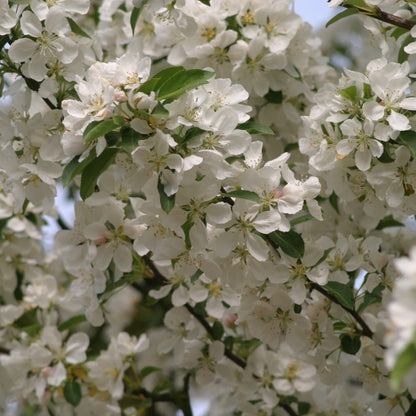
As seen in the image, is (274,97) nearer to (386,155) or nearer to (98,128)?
(386,155)

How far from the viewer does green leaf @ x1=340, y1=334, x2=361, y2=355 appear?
6.61ft

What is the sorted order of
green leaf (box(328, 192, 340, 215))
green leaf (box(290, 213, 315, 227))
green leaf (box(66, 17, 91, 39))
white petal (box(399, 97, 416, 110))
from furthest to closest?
1. green leaf (box(328, 192, 340, 215))
2. green leaf (box(66, 17, 91, 39))
3. green leaf (box(290, 213, 315, 227))
4. white petal (box(399, 97, 416, 110))

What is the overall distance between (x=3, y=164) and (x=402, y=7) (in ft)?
3.89

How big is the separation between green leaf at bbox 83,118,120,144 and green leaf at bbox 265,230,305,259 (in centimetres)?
45

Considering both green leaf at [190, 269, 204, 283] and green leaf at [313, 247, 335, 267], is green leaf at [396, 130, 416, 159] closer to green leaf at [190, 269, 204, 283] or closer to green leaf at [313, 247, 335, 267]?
green leaf at [313, 247, 335, 267]

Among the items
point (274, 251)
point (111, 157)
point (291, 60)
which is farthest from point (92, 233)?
point (291, 60)

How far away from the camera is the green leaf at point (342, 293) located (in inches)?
73.5

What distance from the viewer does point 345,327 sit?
206 centimetres

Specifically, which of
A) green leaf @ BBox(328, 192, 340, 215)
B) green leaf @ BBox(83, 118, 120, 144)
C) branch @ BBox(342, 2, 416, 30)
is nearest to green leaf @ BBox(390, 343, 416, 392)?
green leaf @ BBox(83, 118, 120, 144)

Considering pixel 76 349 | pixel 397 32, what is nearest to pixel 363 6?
pixel 397 32

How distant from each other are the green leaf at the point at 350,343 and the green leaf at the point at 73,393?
83 cm

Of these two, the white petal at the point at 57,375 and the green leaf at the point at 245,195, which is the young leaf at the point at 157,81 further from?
the white petal at the point at 57,375

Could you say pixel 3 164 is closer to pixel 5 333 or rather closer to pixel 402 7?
pixel 5 333

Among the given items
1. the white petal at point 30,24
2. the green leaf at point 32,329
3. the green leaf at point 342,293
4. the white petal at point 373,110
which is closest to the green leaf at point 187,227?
the green leaf at point 342,293
